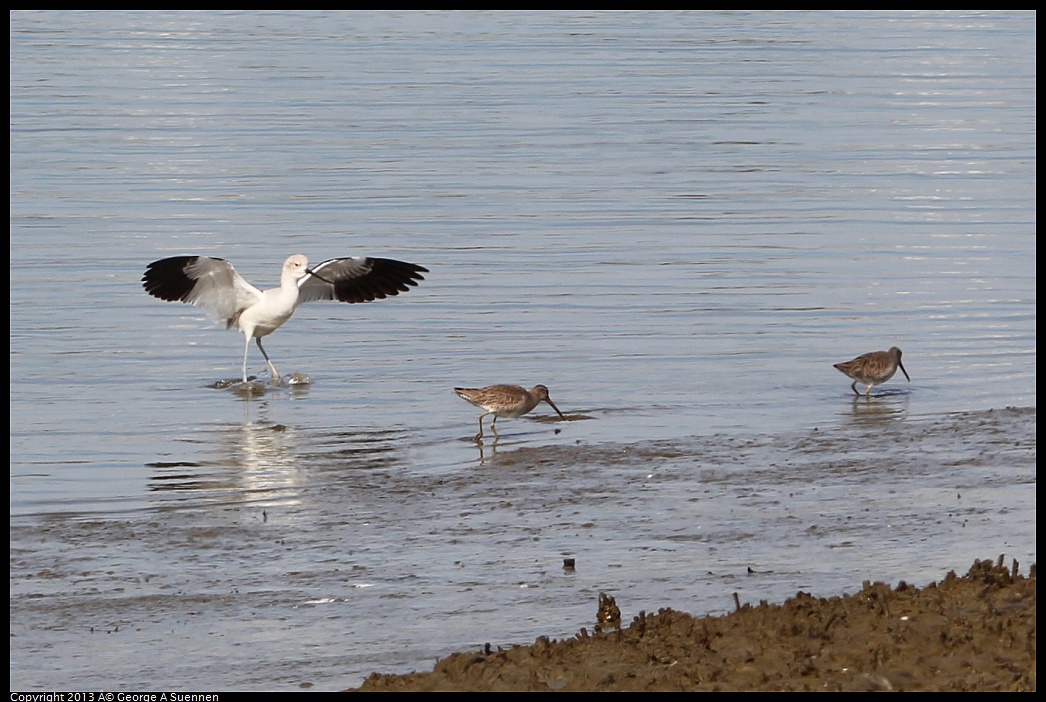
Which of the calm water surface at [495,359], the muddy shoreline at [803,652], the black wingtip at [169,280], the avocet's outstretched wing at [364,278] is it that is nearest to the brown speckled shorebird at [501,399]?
the calm water surface at [495,359]

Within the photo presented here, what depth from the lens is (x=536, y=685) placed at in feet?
19.1

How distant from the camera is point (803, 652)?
6.02 m

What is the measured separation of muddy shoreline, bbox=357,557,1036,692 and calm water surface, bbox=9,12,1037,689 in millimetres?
881

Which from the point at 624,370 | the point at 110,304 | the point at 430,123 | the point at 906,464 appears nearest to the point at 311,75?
the point at 430,123

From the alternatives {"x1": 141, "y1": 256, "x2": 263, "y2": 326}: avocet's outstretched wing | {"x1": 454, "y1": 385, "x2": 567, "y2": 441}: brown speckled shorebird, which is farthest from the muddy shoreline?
{"x1": 141, "y1": 256, "x2": 263, "y2": 326}: avocet's outstretched wing

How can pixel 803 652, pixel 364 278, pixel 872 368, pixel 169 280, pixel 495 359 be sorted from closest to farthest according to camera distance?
pixel 803 652
pixel 872 368
pixel 495 359
pixel 169 280
pixel 364 278

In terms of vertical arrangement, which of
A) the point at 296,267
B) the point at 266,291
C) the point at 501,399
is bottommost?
the point at 501,399

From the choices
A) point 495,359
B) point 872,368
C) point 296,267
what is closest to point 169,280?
point 296,267

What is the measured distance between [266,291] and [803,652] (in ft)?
30.9

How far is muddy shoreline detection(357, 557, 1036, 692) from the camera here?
5.73 metres

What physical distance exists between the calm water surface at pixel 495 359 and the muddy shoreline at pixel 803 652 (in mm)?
881

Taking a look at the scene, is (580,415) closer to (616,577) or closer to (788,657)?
(616,577)

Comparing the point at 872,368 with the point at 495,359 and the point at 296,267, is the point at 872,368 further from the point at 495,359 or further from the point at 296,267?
the point at 296,267

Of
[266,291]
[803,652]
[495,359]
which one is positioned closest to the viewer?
[803,652]
